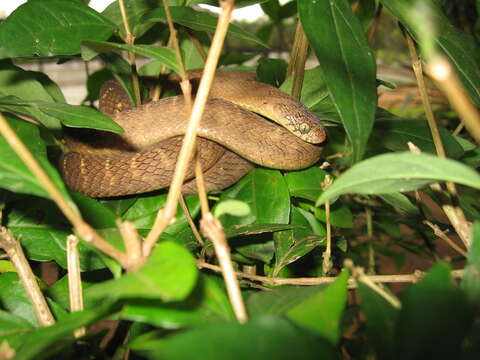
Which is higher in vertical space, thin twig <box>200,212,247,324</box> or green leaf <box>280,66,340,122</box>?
green leaf <box>280,66,340,122</box>

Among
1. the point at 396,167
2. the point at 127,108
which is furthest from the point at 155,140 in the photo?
the point at 396,167

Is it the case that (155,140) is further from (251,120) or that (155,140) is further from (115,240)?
(115,240)

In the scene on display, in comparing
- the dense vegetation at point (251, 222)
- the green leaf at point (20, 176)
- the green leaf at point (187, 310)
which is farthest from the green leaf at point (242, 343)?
the green leaf at point (20, 176)

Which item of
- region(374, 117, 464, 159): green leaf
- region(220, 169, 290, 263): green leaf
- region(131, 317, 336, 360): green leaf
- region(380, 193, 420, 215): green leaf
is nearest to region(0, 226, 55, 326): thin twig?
region(131, 317, 336, 360): green leaf

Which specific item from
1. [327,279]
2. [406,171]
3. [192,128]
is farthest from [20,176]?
[327,279]

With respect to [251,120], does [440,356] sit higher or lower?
lower

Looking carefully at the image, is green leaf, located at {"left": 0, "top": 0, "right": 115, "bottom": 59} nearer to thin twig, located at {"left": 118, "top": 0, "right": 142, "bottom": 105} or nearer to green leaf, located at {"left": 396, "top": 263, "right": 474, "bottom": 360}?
thin twig, located at {"left": 118, "top": 0, "right": 142, "bottom": 105}

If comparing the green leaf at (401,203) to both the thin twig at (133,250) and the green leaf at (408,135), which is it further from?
the thin twig at (133,250)
